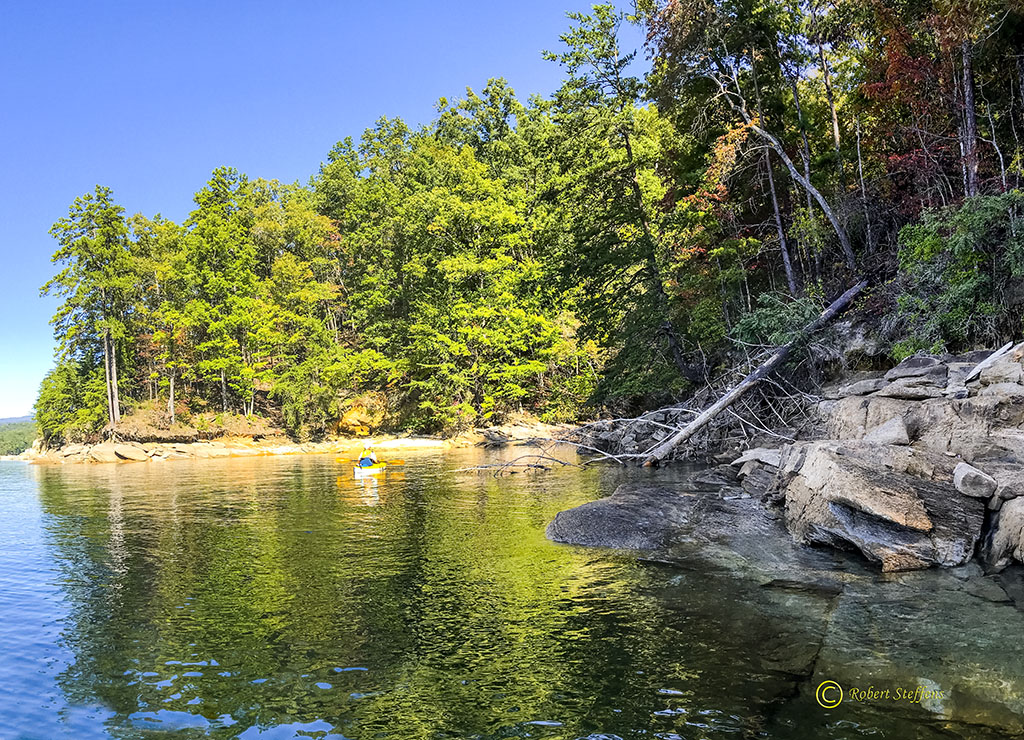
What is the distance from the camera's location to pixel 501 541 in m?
9.85

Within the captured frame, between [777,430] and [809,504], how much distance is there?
23.6 feet

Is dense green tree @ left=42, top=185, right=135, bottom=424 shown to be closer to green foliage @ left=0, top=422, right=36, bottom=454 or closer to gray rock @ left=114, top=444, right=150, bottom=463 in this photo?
gray rock @ left=114, top=444, right=150, bottom=463

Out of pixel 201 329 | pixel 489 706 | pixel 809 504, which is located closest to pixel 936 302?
pixel 809 504

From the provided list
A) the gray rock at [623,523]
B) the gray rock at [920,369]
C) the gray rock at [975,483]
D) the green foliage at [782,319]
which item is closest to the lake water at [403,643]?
the gray rock at [623,523]

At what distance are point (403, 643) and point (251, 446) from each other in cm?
3930

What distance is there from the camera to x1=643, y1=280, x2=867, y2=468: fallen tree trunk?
15461mm

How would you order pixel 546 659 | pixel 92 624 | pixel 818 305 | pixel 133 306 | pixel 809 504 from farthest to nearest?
pixel 133 306 → pixel 818 305 → pixel 809 504 → pixel 92 624 → pixel 546 659

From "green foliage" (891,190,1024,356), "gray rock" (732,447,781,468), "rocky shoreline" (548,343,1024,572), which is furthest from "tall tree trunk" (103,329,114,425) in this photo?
"green foliage" (891,190,1024,356)

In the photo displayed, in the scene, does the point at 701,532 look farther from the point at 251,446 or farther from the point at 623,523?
the point at 251,446

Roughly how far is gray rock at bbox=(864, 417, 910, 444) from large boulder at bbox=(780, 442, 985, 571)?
1177mm

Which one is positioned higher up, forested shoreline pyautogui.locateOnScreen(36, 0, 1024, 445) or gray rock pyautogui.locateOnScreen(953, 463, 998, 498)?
forested shoreline pyautogui.locateOnScreen(36, 0, 1024, 445)

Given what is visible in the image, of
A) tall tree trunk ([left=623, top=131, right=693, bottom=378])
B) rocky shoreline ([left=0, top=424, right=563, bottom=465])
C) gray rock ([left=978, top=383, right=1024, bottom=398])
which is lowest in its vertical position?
rocky shoreline ([left=0, top=424, right=563, bottom=465])

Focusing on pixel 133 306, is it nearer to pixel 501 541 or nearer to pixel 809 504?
pixel 501 541

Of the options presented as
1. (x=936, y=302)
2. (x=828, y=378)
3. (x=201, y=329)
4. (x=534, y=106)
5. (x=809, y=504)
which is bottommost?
(x=809, y=504)
